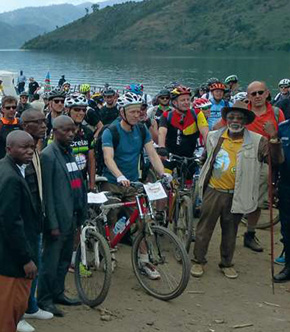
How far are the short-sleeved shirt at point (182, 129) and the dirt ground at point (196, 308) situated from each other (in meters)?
1.80

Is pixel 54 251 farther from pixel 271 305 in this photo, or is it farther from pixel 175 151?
pixel 175 151

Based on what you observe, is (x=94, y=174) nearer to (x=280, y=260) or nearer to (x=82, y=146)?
(x=82, y=146)

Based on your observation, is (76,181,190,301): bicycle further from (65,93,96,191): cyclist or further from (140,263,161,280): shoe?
(65,93,96,191): cyclist

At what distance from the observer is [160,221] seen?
6750 mm

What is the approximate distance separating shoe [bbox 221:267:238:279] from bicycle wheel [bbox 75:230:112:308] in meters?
1.72

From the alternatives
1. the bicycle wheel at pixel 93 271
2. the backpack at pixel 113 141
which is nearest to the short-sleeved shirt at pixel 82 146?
the backpack at pixel 113 141

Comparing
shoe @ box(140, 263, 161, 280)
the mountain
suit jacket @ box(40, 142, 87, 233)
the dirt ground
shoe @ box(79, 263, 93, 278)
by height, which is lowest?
the dirt ground

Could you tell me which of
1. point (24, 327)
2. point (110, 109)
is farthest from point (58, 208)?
point (110, 109)

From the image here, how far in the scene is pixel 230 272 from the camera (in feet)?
21.7

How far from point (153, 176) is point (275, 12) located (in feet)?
471

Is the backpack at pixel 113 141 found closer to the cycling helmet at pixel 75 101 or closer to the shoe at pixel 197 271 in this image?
the cycling helmet at pixel 75 101

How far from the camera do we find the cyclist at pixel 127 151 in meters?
6.12

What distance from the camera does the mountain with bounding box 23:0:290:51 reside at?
440ft

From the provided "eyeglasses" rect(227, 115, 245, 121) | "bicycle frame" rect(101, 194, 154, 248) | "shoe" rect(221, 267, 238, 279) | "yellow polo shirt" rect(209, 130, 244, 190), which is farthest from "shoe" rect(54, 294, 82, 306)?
"eyeglasses" rect(227, 115, 245, 121)
